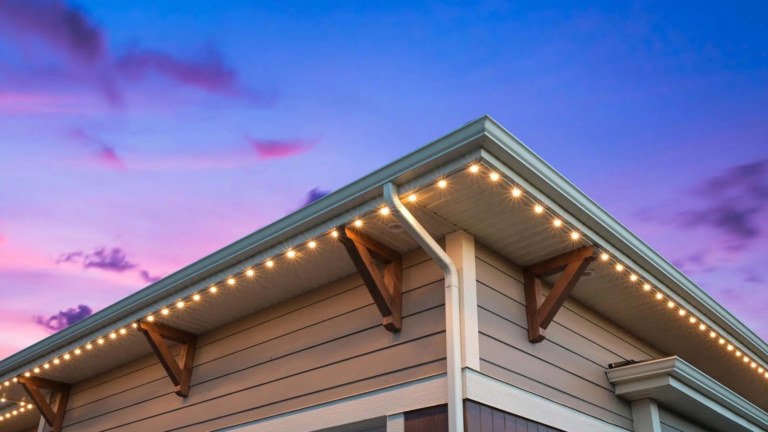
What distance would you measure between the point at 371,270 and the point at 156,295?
2.26 m

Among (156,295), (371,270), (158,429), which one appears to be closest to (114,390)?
(158,429)

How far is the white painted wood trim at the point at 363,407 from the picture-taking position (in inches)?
164

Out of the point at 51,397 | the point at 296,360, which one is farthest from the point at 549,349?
the point at 51,397

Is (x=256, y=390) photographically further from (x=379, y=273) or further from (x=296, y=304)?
(x=379, y=273)

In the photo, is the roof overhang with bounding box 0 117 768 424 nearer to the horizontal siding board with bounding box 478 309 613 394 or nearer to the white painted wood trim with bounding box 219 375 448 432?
the horizontal siding board with bounding box 478 309 613 394

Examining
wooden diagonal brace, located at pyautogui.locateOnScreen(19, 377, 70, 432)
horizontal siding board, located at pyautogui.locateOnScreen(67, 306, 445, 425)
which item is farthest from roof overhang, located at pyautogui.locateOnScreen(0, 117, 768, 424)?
wooden diagonal brace, located at pyautogui.locateOnScreen(19, 377, 70, 432)

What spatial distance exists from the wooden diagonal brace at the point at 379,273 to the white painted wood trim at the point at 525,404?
0.78 m

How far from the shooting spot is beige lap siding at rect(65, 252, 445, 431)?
15.0 ft

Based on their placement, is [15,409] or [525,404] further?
[15,409]

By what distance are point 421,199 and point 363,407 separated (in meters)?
1.51

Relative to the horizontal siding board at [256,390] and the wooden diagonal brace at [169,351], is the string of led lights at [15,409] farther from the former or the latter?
the wooden diagonal brace at [169,351]

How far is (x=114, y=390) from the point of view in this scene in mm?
7277

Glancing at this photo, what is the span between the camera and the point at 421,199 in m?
4.25

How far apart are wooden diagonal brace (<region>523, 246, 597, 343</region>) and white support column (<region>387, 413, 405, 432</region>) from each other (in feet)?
3.92
